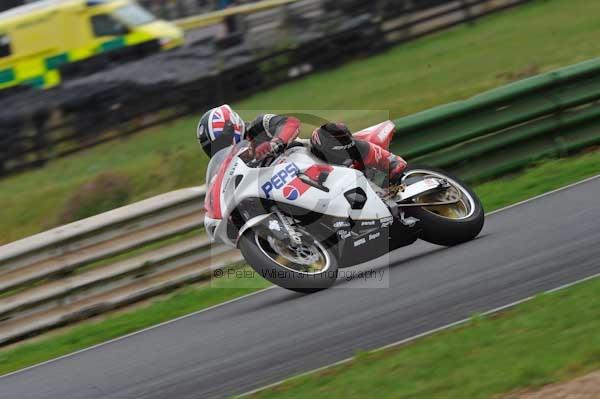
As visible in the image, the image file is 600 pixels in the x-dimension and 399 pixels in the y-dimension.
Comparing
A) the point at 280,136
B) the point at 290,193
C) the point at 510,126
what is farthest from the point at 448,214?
the point at 510,126

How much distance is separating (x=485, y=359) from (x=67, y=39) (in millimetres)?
16298

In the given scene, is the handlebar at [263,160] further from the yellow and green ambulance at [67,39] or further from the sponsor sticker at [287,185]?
the yellow and green ambulance at [67,39]

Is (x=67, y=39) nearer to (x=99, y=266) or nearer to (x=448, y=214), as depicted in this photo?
(x=99, y=266)

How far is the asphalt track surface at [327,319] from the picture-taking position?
6.48 metres

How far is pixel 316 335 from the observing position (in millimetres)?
6793

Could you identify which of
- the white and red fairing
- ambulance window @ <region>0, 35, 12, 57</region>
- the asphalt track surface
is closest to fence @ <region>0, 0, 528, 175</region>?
ambulance window @ <region>0, 35, 12, 57</region>

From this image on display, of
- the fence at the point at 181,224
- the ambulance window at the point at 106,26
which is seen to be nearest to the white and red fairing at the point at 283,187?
the fence at the point at 181,224

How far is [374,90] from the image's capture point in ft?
56.9

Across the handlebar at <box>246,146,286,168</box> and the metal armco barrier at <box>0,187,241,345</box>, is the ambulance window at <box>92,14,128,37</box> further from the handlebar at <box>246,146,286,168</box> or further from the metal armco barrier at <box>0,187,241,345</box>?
the handlebar at <box>246,146,286,168</box>

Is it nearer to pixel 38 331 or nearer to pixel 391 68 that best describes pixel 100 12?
pixel 391 68

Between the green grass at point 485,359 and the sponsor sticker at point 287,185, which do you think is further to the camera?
the sponsor sticker at point 287,185

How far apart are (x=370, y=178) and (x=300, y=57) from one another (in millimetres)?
10983

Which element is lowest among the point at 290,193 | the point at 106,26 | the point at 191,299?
the point at 106,26

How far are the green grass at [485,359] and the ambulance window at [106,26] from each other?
15.6m
